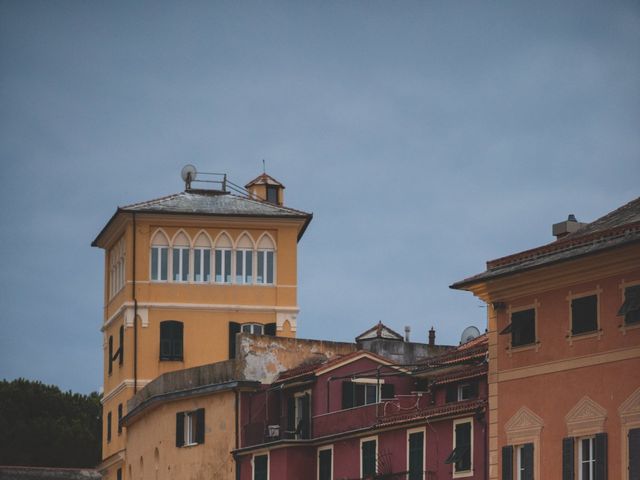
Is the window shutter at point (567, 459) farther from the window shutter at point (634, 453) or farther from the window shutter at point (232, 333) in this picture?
the window shutter at point (232, 333)

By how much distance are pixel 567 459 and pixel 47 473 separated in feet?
197

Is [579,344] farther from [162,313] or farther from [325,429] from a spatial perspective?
[162,313]

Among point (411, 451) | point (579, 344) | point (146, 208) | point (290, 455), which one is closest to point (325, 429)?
point (290, 455)

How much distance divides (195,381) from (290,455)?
9307mm

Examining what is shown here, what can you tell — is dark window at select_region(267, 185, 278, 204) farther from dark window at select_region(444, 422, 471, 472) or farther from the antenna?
dark window at select_region(444, 422, 471, 472)

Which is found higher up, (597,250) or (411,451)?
(597,250)

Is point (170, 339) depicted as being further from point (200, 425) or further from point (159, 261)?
point (200, 425)

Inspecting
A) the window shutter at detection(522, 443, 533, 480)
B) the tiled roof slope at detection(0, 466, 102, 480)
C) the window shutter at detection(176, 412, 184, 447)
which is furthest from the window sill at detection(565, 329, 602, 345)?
the tiled roof slope at detection(0, 466, 102, 480)

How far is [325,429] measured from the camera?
227 ft

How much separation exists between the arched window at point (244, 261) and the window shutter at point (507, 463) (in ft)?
125

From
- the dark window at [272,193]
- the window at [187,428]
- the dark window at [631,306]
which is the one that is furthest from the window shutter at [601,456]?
the dark window at [272,193]

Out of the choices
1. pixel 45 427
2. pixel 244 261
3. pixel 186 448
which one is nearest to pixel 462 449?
pixel 186 448

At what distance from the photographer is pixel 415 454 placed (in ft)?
205

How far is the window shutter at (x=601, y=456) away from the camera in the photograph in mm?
50812
